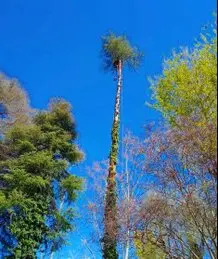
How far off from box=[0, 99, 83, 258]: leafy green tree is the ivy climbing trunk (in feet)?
9.36

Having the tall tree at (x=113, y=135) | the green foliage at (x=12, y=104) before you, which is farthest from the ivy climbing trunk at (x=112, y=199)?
the green foliage at (x=12, y=104)

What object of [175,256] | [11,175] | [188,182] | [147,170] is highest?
[11,175]

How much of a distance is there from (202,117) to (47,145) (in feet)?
38.3

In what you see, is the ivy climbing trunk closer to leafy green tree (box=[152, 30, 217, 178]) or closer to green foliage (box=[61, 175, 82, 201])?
green foliage (box=[61, 175, 82, 201])

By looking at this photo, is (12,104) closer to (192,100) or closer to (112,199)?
(112,199)

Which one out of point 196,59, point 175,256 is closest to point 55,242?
point 175,256

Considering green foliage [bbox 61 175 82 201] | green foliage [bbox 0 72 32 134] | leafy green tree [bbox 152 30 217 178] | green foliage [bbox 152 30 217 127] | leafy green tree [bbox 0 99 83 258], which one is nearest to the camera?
leafy green tree [bbox 152 30 217 178]

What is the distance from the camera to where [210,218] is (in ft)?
32.9

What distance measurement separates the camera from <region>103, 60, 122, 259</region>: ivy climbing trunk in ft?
47.6

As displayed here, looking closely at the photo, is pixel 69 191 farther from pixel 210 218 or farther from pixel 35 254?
pixel 210 218

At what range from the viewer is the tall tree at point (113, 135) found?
590 inches

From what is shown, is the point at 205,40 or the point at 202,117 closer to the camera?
the point at 202,117

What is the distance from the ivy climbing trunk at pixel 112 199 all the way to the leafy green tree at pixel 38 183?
2.85 metres

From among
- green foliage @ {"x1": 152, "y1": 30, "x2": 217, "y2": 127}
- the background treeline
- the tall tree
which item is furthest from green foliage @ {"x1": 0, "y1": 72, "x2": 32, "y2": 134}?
green foliage @ {"x1": 152, "y1": 30, "x2": 217, "y2": 127}
